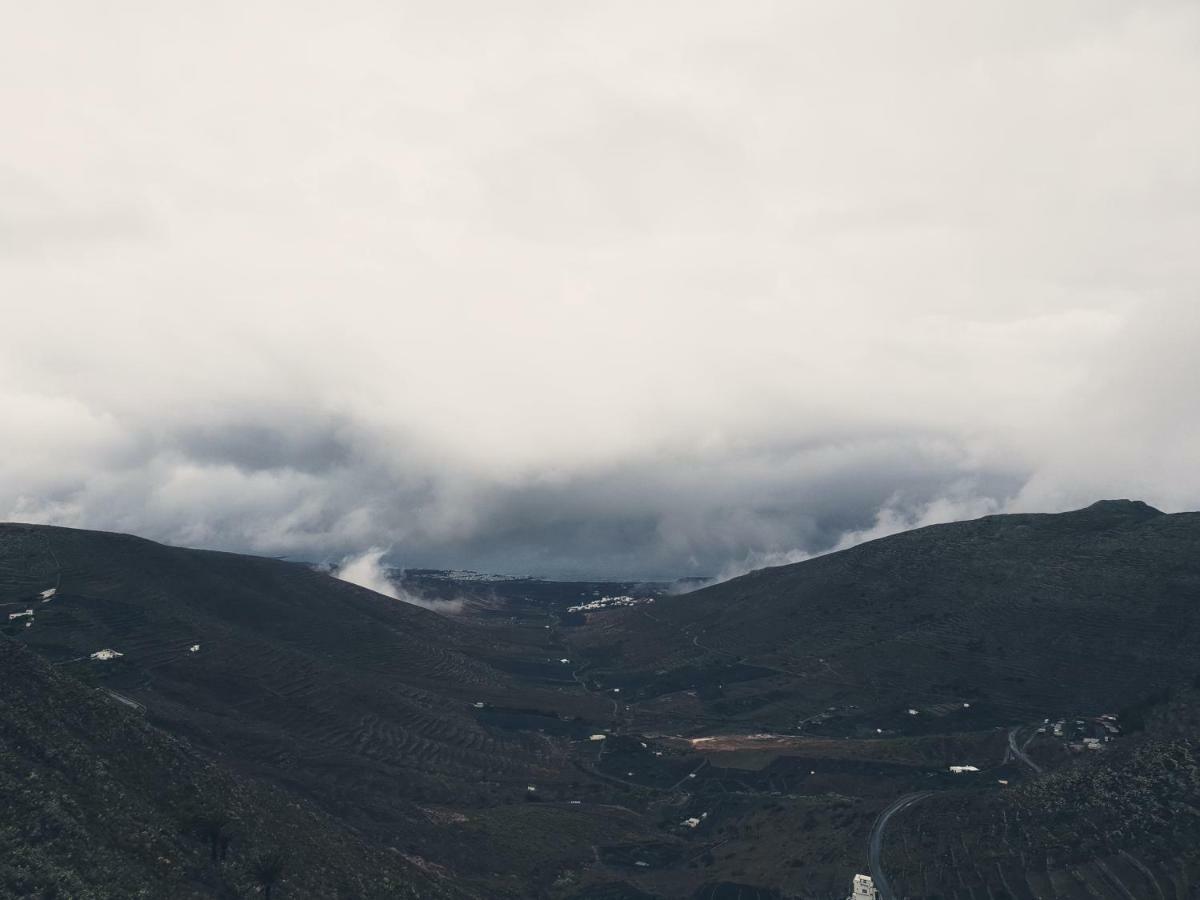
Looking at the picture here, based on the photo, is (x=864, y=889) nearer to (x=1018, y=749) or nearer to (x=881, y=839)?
(x=881, y=839)

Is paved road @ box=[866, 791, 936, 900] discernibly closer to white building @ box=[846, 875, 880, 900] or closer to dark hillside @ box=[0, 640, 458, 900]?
white building @ box=[846, 875, 880, 900]

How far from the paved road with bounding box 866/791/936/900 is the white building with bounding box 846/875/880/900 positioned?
211 cm

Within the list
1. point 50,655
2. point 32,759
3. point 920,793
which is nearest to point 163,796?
point 32,759

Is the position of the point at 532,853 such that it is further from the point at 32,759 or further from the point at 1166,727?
the point at 1166,727

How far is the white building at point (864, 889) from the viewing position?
327 feet

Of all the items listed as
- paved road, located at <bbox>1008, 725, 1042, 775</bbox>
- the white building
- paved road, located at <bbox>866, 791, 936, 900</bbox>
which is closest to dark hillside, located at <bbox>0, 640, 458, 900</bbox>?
the white building

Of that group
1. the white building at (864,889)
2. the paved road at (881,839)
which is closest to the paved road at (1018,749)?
the paved road at (881,839)

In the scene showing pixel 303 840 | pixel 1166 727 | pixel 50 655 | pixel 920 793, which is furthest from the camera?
pixel 50 655

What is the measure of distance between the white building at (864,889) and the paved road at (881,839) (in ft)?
6.91

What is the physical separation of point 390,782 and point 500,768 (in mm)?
37786

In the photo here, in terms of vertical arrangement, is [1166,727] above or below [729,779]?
above

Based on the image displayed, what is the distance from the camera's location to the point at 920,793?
492 feet

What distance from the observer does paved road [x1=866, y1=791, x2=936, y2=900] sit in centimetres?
10544

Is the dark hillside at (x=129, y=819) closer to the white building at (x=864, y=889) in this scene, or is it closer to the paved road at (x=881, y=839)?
the white building at (x=864, y=889)
